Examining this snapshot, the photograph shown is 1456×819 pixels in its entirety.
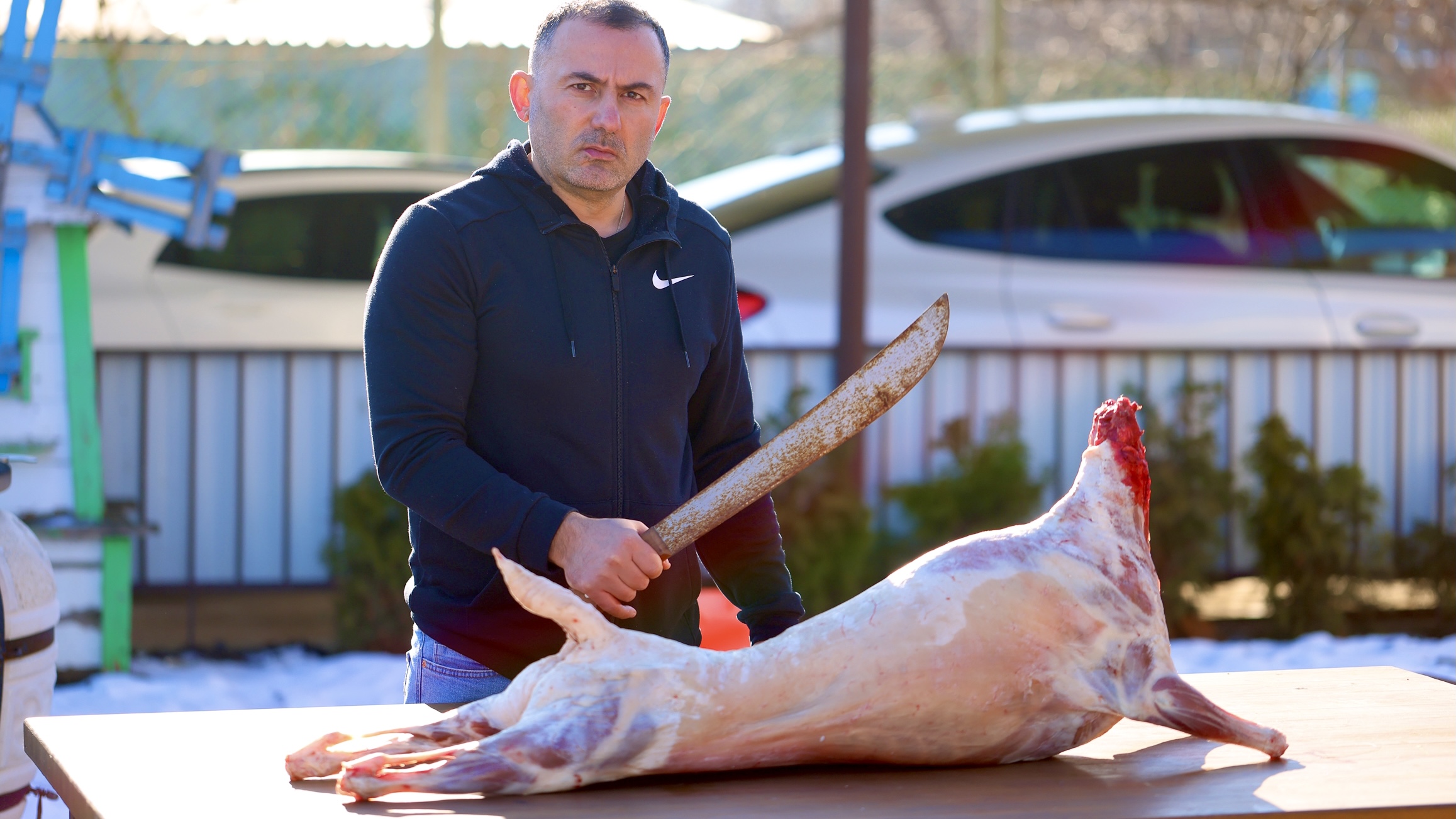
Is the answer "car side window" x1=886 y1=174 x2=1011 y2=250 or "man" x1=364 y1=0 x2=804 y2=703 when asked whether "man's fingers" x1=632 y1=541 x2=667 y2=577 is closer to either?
"man" x1=364 y1=0 x2=804 y2=703

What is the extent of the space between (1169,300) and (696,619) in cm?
382

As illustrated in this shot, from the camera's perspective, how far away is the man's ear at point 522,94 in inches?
86.9

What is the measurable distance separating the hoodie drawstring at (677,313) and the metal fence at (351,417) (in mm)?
3087

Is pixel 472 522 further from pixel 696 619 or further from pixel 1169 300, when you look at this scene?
pixel 1169 300

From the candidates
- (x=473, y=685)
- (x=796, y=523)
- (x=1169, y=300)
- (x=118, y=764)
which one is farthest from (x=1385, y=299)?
(x=118, y=764)

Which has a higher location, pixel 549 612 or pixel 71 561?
pixel 549 612

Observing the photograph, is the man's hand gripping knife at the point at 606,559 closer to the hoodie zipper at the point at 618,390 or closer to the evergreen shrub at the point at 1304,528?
the hoodie zipper at the point at 618,390

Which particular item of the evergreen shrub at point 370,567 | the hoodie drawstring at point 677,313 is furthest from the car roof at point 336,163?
the hoodie drawstring at point 677,313

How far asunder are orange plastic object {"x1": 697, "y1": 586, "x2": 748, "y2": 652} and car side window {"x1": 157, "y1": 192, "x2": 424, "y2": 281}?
8.03 ft

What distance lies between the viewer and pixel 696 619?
2.43 meters

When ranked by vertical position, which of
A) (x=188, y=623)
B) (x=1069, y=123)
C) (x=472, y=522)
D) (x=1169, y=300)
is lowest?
(x=188, y=623)

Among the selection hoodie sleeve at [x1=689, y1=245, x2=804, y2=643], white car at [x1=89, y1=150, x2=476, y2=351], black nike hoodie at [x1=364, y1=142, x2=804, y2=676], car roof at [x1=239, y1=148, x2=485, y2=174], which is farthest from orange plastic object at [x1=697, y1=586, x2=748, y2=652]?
car roof at [x1=239, y1=148, x2=485, y2=174]

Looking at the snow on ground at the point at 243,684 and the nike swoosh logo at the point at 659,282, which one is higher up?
the nike swoosh logo at the point at 659,282

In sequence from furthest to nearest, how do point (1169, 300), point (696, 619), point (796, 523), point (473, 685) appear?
point (1169, 300)
point (796, 523)
point (696, 619)
point (473, 685)
